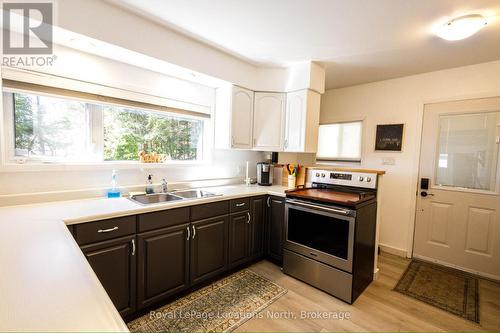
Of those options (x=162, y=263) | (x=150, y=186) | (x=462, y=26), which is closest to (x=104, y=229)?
(x=162, y=263)

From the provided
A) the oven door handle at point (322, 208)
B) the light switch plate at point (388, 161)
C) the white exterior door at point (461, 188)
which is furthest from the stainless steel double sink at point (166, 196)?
the white exterior door at point (461, 188)

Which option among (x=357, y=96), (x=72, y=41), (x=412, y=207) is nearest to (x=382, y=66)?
(x=357, y=96)

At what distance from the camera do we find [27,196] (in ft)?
5.77

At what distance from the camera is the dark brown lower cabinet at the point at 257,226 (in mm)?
2604

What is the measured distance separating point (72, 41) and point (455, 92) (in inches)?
152

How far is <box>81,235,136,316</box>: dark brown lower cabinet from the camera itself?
1551mm

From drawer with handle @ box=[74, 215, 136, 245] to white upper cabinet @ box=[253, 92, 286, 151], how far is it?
1.76m

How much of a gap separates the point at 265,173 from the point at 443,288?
222cm

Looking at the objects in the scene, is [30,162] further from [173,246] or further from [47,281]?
[47,281]

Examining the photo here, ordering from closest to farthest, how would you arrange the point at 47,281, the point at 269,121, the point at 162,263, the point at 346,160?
the point at 47,281
the point at 162,263
the point at 269,121
the point at 346,160

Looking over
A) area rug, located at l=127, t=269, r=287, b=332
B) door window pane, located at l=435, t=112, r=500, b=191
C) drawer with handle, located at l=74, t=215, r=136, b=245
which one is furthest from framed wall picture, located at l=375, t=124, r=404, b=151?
drawer with handle, located at l=74, t=215, r=136, b=245

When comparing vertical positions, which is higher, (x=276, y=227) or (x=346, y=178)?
(x=346, y=178)

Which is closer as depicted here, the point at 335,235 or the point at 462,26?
the point at 462,26

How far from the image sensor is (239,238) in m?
2.48
